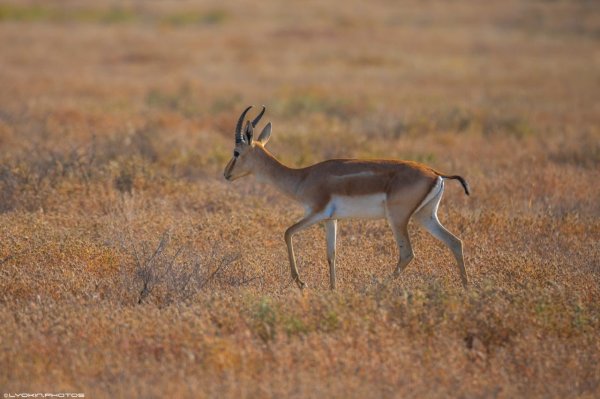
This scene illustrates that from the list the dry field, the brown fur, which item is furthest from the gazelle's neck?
the dry field

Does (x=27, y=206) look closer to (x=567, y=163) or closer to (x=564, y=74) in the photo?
(x=567, y=163)

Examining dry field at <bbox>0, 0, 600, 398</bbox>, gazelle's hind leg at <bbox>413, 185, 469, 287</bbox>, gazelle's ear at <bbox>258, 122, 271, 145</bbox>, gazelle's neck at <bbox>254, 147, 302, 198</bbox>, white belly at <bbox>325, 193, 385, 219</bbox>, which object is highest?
gazelle's ear at <bbox>258, 122, 271, 145</bbox>

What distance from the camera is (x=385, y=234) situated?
9789 mm

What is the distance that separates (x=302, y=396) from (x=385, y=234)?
4.72 m

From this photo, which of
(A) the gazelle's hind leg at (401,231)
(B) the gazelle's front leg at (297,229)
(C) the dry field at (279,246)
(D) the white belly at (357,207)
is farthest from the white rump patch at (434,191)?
(B) the gazelle's front leg at (297,229)

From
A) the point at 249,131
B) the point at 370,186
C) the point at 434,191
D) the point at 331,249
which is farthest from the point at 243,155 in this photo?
the point at 434,191

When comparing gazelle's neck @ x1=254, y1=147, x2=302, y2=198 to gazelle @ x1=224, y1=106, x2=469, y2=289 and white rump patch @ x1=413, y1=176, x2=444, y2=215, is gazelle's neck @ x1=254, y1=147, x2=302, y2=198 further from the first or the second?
white rump patch @ x1=413, y1=176, x2=444, y2=215

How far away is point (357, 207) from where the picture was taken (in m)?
7.74

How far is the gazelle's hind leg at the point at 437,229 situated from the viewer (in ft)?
25.8

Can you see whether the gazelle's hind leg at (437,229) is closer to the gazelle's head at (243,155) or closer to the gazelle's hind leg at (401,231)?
the gazelle's hind leg at (401,231)

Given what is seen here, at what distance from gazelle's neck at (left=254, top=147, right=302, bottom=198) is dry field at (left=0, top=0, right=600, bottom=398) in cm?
79

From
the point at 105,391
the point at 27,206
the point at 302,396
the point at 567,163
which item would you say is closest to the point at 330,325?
the point at 302,396

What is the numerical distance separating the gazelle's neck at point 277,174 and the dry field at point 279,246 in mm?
794

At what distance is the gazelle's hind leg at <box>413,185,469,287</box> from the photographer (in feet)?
25.8
